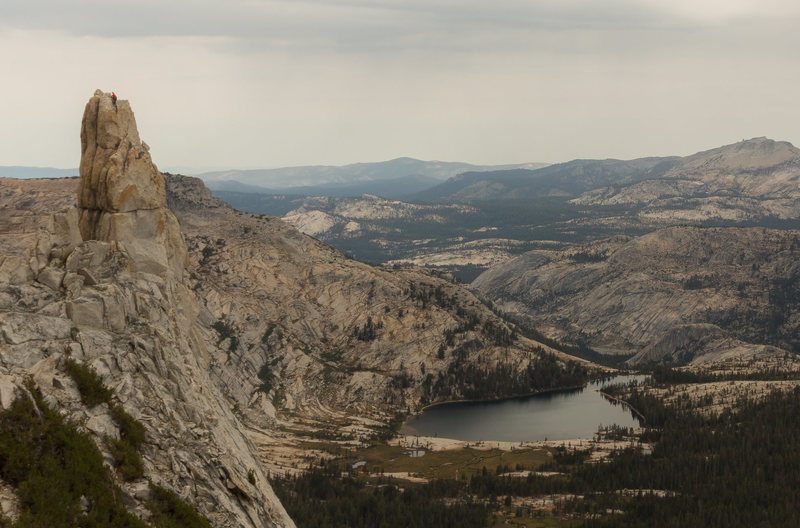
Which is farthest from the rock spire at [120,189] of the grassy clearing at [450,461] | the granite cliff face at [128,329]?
the grassy clearing at [450,461]

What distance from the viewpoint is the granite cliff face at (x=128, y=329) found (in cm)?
5412

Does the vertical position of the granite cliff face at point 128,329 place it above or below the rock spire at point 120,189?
below

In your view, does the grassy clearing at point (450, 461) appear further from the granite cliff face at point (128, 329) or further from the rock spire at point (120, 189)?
the rock spire at point (120, 189)

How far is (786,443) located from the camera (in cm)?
17675

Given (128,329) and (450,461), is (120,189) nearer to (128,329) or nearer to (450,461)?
(128,329)

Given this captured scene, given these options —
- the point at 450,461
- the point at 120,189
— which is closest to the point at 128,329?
the point at 120,189

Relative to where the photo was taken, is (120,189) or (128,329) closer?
(128,329)

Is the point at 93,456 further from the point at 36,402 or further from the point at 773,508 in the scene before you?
the point at 773,508

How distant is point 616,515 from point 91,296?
4541 inches

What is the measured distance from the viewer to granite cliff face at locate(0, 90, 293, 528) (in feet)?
178

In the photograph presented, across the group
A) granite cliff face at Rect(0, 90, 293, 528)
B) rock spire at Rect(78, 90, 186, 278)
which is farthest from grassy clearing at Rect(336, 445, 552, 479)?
rock spire at Rect(78, 90, 186, 278)

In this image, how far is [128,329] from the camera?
212 ft

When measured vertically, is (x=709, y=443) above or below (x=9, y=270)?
below

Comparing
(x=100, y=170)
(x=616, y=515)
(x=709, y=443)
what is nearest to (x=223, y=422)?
(x=100, y=170)
